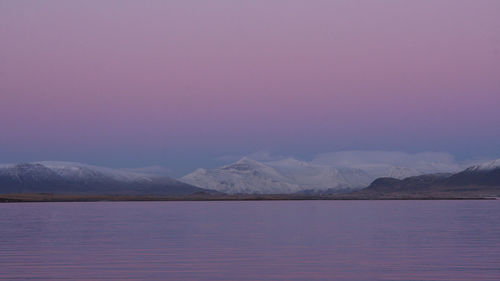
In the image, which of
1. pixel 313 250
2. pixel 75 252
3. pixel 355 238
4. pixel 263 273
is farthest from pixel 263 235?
pixel 263 273

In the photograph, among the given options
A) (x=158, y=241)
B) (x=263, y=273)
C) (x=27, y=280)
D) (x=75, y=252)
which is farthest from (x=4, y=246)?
(x=263, y=273)

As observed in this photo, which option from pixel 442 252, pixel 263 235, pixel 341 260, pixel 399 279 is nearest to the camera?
pixel 399 279

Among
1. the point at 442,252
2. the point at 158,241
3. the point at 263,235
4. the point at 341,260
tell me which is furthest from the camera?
the point at 263,235

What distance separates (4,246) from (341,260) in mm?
22870

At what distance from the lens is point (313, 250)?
1795 inches

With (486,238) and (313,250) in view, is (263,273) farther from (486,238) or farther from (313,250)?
(486,238)

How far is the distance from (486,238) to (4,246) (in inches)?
1294

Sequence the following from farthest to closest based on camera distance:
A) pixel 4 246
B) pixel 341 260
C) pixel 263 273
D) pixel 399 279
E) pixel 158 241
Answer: pixel 158 241
pixel 4 246
pixel 341 260
pixel 263 273
pixel 399 279

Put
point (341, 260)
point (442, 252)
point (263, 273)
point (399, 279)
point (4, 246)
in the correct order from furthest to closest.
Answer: point (4, 246) → point (442, 252) → point (341, 260) → point (263, 273) → point (399, 279)

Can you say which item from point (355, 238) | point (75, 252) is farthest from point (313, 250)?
point (75, 252)

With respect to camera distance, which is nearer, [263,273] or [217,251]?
[263,273]

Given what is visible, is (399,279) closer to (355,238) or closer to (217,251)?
(217,251)

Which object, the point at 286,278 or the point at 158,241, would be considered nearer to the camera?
the point at 286,278

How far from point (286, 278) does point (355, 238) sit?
22.7 meters
